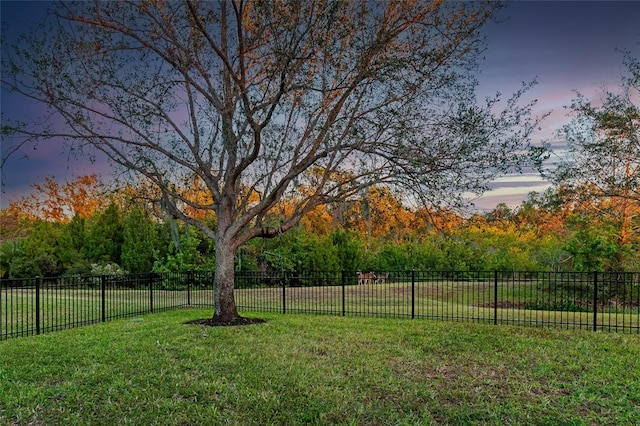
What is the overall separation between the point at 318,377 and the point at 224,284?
525cm

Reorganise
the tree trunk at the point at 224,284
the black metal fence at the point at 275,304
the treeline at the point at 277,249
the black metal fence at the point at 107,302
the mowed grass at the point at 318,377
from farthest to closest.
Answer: the treeline at the point at 277,249 < the black metal fence at the point at 107,302 < the black metal fence at the point at 275,304 < the tree trunk at the point at 224,284 < the mowed grass at the point at 318,377

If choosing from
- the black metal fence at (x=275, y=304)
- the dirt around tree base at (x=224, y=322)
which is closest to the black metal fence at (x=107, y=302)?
the black metal fence at (x=275, y=304)

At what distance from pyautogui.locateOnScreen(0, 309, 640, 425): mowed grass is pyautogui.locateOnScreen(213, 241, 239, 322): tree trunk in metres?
0.95

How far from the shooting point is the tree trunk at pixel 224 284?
455 inches

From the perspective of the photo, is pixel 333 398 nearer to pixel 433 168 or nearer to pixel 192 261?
pixel 433 168

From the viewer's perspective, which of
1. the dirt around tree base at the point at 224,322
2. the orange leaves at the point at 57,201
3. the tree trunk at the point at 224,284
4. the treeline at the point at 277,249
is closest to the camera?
the dirt around tree base at the point at 224,322

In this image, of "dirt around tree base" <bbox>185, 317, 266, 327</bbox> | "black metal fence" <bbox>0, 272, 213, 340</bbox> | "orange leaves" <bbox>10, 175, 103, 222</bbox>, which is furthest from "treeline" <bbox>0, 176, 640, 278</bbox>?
"dirt around tree base" <bbox>185, 317, 266, 327</bbox>

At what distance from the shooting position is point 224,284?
11609mm

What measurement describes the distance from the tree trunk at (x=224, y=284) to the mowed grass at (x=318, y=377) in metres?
0.95

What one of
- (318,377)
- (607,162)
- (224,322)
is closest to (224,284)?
(224,322)

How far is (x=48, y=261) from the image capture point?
1073 inches

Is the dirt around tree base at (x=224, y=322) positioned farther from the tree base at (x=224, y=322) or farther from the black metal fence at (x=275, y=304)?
the black metal fence at (x=275, y=304)

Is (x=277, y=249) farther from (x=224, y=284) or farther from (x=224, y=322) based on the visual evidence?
(x=224, y=322)

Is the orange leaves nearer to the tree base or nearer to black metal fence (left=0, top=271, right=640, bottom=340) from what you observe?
black metal fence (left=0, top=271, right=640, bottom=340)
